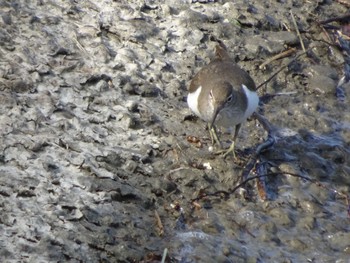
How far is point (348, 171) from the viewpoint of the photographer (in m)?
7.79

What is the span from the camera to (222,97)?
7379 mm

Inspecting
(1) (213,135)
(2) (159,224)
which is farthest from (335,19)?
(2) (159,224)

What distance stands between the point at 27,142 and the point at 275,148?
256 centimetres

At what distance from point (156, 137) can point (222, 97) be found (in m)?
0.74

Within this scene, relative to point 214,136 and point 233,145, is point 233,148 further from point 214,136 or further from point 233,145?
point 214,136

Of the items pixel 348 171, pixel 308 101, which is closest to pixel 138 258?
pixel 348 171

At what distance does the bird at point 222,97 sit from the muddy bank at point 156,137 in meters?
0.30

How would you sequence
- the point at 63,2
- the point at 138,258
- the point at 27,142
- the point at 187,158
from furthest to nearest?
the point at 63,2
the point at 187,158
the point at 27,142
the point at 138,258

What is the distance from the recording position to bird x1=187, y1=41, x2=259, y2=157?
7.39 m

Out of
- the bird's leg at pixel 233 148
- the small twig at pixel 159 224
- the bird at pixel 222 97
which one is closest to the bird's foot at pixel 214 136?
the bird at pixel 222 97

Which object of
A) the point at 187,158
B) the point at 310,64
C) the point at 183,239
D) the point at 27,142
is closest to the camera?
the point at 183,239

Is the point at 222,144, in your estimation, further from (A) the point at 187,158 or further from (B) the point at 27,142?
(B) the point at 27,142

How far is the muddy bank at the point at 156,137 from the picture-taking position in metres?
6.24

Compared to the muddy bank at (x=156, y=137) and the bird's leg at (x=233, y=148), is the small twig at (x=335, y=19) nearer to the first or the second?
the muddy bank at (x=156, y=137)
